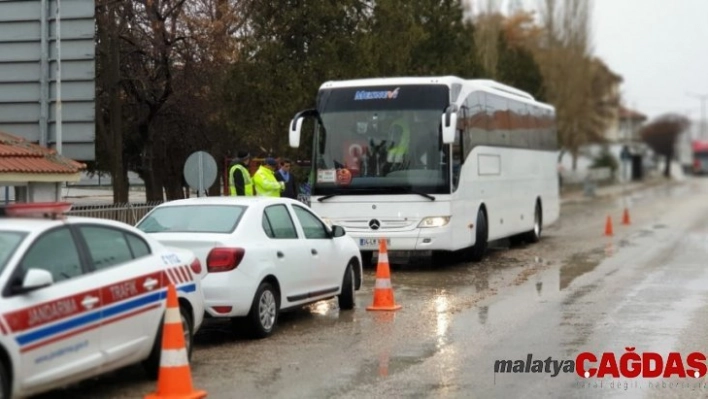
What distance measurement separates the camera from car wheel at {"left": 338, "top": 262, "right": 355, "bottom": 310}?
13375 mm

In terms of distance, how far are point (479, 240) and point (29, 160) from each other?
840cm

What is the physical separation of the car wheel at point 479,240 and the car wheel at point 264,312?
356 inches

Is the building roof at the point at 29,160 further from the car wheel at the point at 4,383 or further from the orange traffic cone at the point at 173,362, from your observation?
Result: the car wheel at the point at 4,383

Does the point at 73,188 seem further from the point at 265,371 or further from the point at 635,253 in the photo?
the point at 265,371

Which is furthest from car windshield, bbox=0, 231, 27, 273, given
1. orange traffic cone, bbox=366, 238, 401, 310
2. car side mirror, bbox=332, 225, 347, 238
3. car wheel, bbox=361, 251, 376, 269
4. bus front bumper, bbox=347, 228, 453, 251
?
car wheel, bbox=361, 251, 376, 269

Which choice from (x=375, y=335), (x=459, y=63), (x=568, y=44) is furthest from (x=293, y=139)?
(x=568, y=44)

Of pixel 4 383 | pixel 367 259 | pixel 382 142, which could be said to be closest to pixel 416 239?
pixel 382 142

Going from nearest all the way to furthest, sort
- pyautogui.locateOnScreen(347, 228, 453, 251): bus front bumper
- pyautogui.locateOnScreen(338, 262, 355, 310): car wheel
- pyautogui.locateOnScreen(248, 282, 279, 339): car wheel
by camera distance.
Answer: pyautogui.locateOnScreen(248, 282, 279, 339): car wheel → pyautogui.locateOnScreen(338, 262, 355, 310): car wheel → pyautogui.locateOnScreen(347, 228, 453, 251): bus front bumper

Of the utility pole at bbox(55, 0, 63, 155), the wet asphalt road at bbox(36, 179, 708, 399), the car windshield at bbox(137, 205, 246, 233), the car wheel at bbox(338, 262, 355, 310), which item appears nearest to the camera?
the wet asphalt road at bbox(36, 179, 708, 399)

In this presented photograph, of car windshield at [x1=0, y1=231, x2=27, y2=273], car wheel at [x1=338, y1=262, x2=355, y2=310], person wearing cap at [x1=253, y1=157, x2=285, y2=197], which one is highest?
person wearing cap at [x1=253, y1=157, x2=285, y2=197]

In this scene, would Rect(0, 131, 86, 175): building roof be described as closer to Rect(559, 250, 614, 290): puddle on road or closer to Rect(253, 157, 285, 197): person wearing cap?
Rect(253, 157, 285, 197): person wearing cap

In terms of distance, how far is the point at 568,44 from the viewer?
60.1 meters

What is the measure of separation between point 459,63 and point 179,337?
2689 cm

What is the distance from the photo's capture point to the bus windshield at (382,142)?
59.5ft
